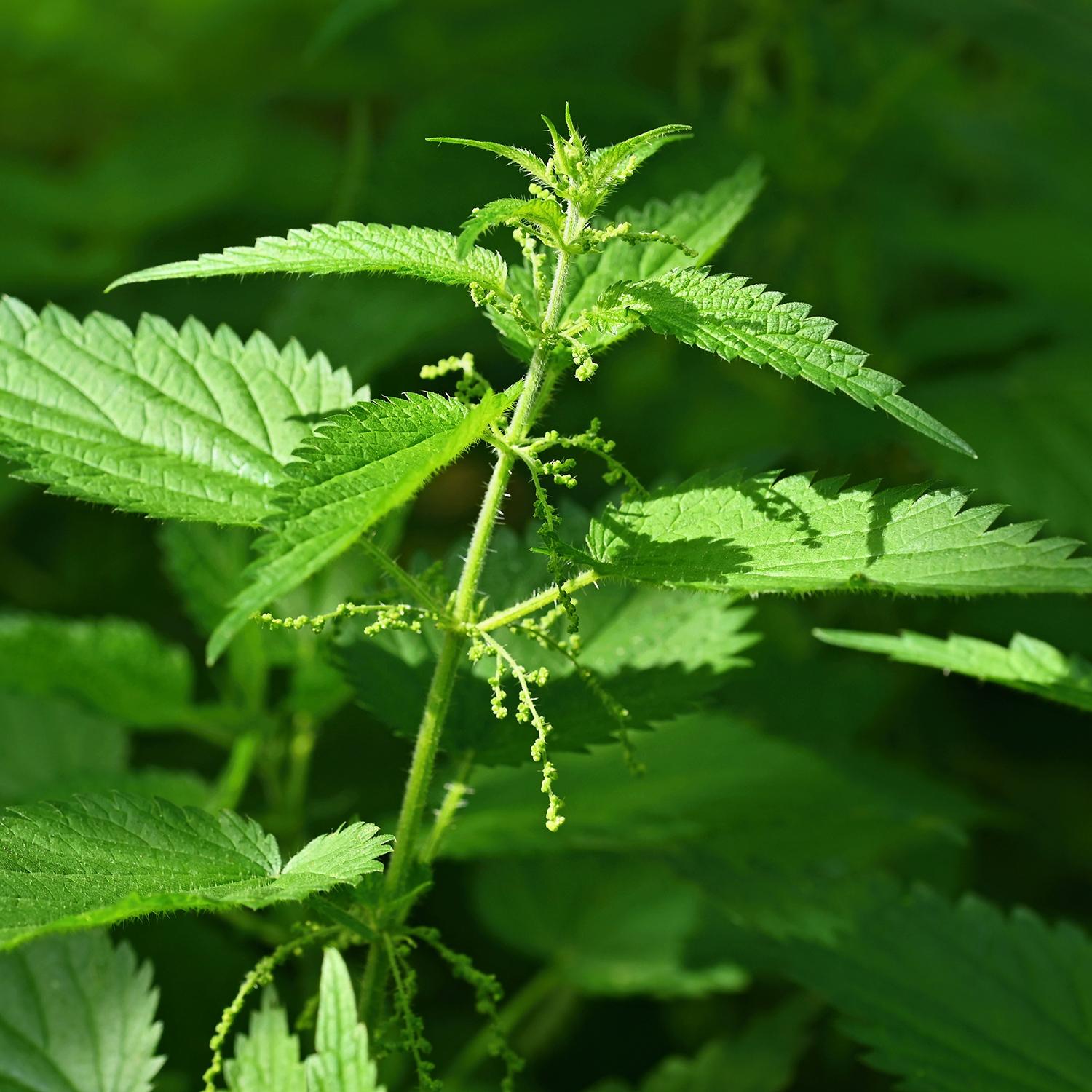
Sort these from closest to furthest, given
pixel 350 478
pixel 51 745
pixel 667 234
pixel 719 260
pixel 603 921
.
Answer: pixel 350 478
pixel 667 234
pixel 51 745
pixel 603 921
pixel 719 260

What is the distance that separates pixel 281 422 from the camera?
1.40m

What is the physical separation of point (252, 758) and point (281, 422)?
0.84 m

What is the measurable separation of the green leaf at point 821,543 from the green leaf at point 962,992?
73cm

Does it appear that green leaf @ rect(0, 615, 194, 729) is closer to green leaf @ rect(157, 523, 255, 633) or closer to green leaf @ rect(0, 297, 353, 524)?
green leaf @ rect(157, 523, 255, 633)

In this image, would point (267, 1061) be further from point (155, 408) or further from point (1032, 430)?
point (1032, 430)

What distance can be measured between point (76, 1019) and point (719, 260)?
2.17 m

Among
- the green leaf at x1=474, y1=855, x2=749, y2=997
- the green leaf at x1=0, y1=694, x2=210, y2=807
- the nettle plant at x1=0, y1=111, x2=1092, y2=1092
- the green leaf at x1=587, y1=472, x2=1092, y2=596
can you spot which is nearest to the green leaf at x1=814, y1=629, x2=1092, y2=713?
the nettle plant at x1=0, y1=111, x2=1092, y2=1092

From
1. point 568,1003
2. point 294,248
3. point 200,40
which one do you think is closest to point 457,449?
point 294,248

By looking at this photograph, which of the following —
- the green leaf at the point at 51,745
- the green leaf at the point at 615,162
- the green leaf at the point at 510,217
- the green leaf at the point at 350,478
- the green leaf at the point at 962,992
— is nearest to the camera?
the green leaf at the point at 350,478

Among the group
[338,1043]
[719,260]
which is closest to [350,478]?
[338,1043]

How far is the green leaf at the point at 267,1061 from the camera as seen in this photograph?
1.30 metres

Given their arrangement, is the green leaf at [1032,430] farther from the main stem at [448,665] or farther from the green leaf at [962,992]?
the main stem at [448,665]

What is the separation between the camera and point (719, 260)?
300 cm

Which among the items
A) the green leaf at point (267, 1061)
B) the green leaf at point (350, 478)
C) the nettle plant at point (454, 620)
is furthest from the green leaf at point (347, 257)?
the green leaf at point (267, 1061)
